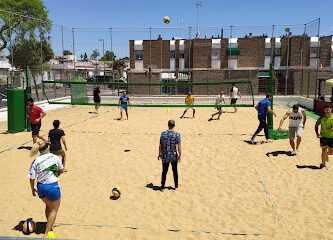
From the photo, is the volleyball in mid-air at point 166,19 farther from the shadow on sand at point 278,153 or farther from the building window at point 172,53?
the shadow on sand at point 278,153

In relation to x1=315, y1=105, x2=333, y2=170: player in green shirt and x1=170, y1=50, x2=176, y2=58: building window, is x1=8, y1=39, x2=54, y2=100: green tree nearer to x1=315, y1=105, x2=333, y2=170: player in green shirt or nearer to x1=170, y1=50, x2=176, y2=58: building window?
x1=170, y1=50, x2=176, y2=58: building window

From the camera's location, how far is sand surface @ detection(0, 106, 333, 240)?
5242mm

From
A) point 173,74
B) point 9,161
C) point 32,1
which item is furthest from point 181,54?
point 9,161

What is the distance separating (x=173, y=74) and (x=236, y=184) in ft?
103

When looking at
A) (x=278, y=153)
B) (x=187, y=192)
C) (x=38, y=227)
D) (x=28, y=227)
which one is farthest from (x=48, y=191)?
(x=278, y=153)

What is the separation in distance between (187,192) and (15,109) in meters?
9.65

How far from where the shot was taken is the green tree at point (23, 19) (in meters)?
22.4

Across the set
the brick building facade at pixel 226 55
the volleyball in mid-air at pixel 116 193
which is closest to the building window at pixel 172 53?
the brick building facade at pixel 226 55

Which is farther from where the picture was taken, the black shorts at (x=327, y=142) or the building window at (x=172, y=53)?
the building window at (x=172, y=53)

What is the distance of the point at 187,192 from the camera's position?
22.3 feet

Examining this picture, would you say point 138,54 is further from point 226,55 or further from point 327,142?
point 327,142

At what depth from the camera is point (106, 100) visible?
26.2 meters

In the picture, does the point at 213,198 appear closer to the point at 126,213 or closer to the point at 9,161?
the point at 126,213

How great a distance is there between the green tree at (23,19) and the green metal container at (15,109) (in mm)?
7901
